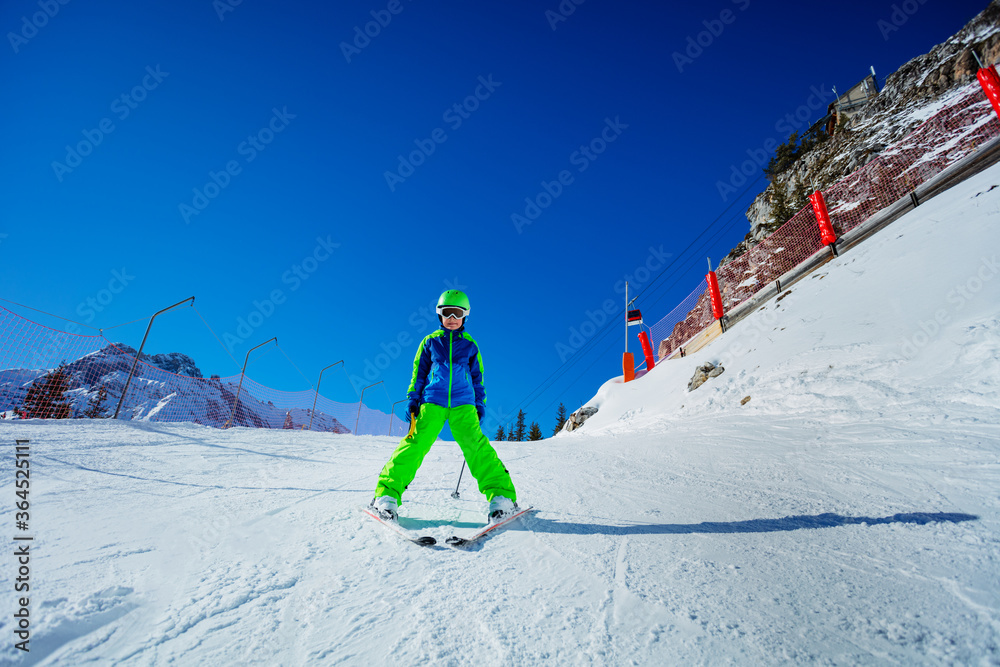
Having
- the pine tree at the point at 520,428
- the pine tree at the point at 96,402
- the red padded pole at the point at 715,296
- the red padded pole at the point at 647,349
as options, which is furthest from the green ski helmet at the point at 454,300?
the pine tree at the point at 520,428

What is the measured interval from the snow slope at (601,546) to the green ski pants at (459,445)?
26cm

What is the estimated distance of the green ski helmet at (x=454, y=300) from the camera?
3172 millimetres

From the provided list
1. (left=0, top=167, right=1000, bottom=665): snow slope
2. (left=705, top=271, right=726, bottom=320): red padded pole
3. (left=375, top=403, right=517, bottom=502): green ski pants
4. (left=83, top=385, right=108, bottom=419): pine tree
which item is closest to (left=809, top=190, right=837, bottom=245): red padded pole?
(left=705, top=271, right=726, bottom=320): red padded pole

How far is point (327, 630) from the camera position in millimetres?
A: 1321

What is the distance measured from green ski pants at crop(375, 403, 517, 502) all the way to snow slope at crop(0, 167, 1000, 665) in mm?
264

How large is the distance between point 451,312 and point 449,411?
A: 811mm

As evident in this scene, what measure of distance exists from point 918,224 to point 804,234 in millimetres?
3957

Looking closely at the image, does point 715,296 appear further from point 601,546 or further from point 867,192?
point 601,546

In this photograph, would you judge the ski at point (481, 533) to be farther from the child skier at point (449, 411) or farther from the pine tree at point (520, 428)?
the pine tree at point (520, 428)

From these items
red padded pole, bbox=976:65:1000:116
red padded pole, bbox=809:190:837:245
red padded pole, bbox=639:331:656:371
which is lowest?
red padded pole, bbox=639:331:656:371

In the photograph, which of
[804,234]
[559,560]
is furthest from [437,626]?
[804,234]

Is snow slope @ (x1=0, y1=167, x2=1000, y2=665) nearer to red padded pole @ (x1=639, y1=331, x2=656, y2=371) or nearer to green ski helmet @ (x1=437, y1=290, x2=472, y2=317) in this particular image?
green ski helmet @ (x1=437, y1=290, x2=472, y2=317)

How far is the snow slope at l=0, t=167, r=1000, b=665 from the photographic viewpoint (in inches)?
48.7

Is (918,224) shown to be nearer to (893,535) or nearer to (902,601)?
(893,535)
